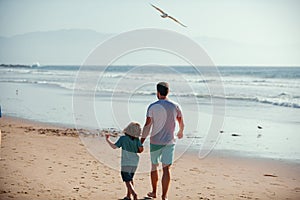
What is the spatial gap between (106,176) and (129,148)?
5.04ft

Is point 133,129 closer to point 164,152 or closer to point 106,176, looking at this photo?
point 164,152

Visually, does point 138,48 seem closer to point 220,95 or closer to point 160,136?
point 160,136

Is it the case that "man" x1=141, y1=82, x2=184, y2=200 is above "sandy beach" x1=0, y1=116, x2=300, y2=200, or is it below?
above

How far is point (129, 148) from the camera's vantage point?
5934 millimetres

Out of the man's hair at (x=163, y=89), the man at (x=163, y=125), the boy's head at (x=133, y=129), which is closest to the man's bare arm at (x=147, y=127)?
the man at (x=163, y=125)

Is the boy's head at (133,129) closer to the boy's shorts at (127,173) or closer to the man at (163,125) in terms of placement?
the man at (163,125)

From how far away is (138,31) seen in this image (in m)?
6.81

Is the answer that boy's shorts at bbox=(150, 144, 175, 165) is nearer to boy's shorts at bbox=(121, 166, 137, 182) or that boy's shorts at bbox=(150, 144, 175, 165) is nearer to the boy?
the boy

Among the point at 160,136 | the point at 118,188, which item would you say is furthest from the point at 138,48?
the point at 118,188

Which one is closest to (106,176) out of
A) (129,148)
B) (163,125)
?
(129,148)

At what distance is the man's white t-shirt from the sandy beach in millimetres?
1005

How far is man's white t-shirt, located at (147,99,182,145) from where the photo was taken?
5.83m

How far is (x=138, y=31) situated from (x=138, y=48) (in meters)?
0.33

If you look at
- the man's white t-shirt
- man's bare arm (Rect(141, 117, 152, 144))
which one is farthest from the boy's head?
the man's white t-shirt
